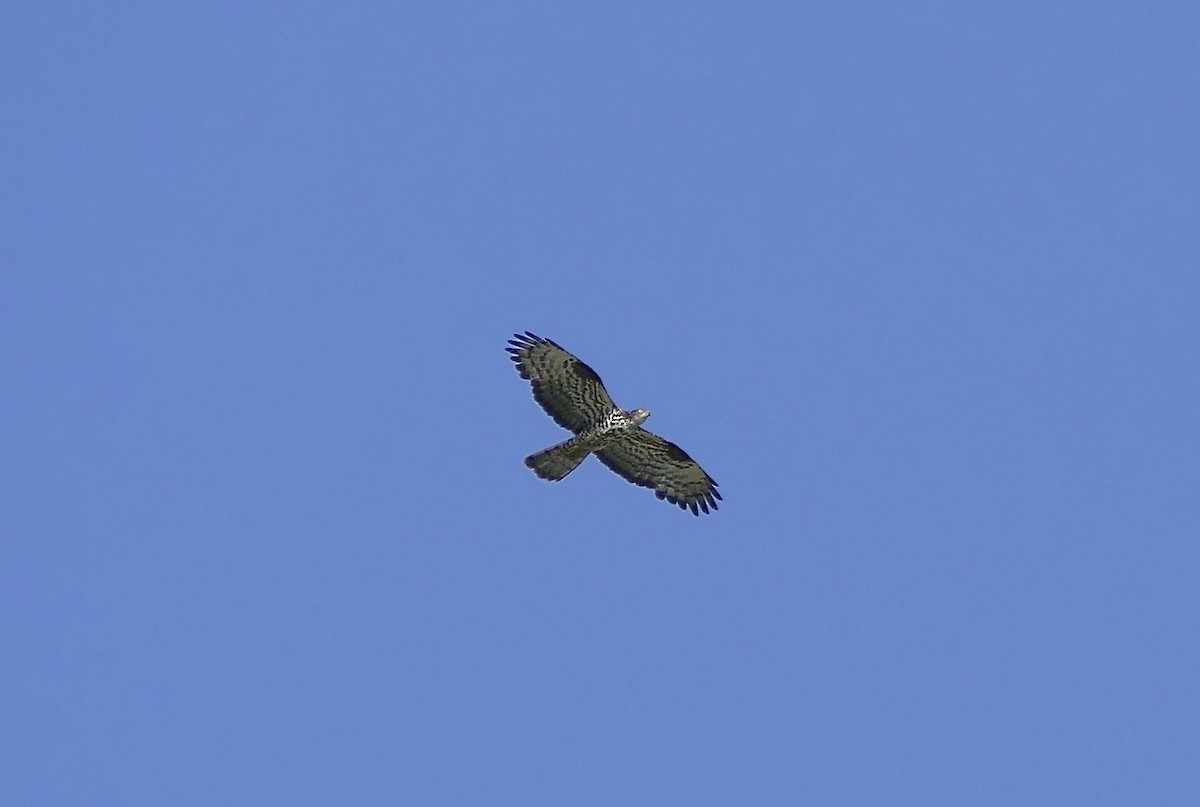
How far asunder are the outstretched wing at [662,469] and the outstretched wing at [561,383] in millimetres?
712

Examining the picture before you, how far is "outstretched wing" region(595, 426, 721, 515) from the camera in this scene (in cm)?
2522

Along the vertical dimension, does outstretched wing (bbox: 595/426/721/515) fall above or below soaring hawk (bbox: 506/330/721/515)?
above

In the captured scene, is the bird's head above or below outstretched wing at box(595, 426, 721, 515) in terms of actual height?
below

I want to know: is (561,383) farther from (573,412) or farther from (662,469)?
(662,469)

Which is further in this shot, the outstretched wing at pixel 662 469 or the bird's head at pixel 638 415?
the outstretched wing at pixel 662 469

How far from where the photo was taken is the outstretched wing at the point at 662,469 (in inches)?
993

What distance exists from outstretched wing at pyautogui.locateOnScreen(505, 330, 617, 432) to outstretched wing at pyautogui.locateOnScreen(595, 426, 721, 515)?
71 centimetres

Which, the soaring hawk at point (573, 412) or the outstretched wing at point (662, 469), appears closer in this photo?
the soaring hawk at point (573, 412)

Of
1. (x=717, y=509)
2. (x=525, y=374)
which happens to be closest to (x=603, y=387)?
(x=525, y=374)

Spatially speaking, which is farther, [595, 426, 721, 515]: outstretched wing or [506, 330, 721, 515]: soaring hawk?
[595, 426, 721, 515]: outstretched wing

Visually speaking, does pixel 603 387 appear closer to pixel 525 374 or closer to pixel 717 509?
pixel 525 374

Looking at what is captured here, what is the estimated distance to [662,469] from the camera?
25688 millimetres

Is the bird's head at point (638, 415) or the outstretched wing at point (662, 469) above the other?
the outstretched wing at point (662, 469)

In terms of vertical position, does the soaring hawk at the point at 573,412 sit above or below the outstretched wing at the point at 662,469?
below
